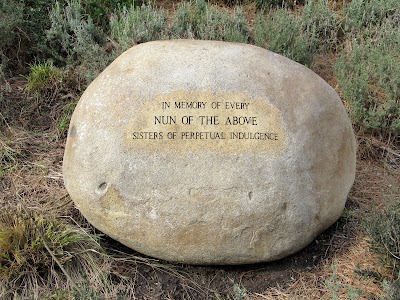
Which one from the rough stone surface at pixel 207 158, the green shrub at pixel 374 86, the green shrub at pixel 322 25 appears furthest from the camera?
the green shrub at pixel 322 25

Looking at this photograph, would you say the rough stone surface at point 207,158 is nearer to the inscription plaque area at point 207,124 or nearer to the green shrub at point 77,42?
the inscription plaque area at point 207,124

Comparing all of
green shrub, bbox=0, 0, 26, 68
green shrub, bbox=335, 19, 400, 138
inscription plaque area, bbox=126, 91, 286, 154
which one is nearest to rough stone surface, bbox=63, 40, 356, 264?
inscription plaque area, bbox=126, 91, 286, 154

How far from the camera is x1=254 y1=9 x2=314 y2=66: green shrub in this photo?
170 inches

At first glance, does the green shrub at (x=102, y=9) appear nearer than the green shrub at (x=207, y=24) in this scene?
No

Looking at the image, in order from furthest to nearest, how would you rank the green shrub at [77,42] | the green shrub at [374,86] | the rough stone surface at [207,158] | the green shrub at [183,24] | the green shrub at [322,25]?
the green shrub at [322,25]
the green shrub at [183,24]
the green shrub at [77,42]
the green shrub at [374,86]
the rough stone surface at [207,158]

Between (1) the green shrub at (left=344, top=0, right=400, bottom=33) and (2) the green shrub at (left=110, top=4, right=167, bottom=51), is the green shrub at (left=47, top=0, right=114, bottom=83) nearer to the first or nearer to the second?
(2) the green shrub at (left=110, top=4, right=167, bottom=51)

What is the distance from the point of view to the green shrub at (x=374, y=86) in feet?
12.9

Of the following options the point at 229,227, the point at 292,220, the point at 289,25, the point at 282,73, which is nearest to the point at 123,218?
the point at 229,227

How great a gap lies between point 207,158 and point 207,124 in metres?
0.21

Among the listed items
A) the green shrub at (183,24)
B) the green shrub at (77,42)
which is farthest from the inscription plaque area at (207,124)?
the green shrub at (183,24)

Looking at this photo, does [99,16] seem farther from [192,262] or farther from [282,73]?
[192,262]

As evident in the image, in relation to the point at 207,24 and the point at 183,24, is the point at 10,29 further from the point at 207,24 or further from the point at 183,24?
the point at 207,24

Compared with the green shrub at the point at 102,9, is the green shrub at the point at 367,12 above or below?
above

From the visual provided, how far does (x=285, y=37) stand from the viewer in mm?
4355
